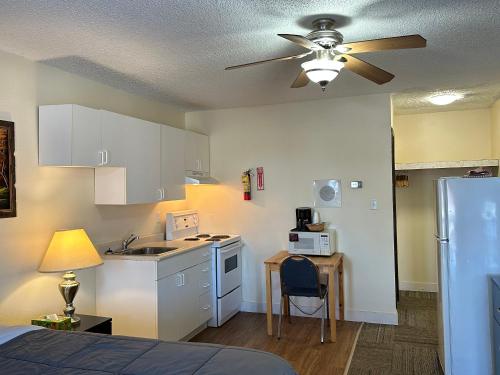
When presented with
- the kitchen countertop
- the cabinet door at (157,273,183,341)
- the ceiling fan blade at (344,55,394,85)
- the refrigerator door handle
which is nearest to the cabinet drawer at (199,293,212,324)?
the cabinet door at (157,273,183,341)

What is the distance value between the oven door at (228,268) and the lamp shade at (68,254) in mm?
1573

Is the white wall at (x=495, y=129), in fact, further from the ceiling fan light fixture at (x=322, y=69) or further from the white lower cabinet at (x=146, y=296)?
the white lower cabinet at (x=146, y=296)

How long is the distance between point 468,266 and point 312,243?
5.73 feet

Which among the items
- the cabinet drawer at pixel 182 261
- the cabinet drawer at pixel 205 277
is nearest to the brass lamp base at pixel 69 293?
the cabinet drawer at pixel 182 261

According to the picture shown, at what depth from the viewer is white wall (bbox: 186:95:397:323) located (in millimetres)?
4551

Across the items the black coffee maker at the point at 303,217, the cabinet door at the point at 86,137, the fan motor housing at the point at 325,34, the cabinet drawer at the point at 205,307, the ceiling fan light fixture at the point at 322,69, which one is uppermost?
the fan motor housing at the point at 325,34

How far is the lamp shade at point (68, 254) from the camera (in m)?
3.03

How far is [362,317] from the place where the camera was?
181 inches

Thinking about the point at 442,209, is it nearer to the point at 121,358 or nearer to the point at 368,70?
the point at 368,70

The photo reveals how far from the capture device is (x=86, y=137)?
10.8ft

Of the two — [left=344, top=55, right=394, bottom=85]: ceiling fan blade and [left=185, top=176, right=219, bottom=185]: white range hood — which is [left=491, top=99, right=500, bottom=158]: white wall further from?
[left=185, top=176, right=219, bottom=185]: white range hood

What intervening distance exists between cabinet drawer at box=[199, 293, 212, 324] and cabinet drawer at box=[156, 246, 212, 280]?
0.38m

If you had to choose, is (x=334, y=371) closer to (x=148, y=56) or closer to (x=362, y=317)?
(x=362, y=317)

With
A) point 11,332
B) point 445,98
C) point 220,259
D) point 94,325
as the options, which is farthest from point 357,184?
point 11,332
